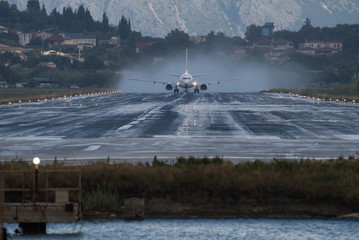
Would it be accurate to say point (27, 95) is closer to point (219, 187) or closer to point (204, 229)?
point (219, 187)

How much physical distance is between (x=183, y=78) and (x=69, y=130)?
80087mm

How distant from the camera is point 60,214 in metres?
23.8

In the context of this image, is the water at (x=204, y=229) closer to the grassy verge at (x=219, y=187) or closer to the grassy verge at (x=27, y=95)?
the grassy verge at (x=219, y=187)

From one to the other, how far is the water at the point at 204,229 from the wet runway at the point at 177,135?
33.0 feet

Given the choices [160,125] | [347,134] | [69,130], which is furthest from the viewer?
[160,125]

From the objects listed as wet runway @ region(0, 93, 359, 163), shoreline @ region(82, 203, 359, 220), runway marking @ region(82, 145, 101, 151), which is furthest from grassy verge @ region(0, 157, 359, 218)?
runway marking @ region(82, 145, 101, 151)

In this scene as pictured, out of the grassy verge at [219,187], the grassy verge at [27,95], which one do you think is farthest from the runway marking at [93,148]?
the grassy verge at [27,95]

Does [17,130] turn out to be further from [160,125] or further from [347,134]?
[347,134]

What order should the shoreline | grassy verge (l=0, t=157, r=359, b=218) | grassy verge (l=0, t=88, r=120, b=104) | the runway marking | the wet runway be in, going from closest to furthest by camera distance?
the shoreline → grassy verge (l=0, t=157, r=359, b=218) → the wet runway → the runway marking → grassy verge (l=0, t=88, r=120, b=104)

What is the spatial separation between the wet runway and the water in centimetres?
1007

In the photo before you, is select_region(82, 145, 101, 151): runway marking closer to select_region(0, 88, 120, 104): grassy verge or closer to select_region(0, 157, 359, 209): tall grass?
select_region(0, 157, 359, 209): tall grass

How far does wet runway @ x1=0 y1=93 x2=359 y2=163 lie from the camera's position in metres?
39.5

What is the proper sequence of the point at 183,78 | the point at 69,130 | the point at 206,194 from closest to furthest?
the point at 206,194 → the point at 69,130 → the point at 183,78

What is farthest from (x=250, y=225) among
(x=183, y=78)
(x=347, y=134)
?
(x=183, y=78)
